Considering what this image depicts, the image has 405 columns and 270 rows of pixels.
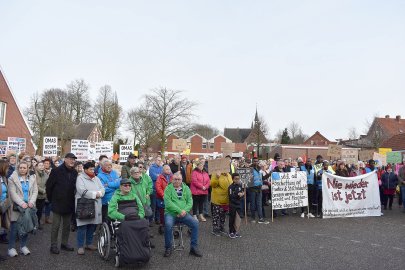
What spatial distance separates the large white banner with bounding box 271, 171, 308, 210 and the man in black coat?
22.0ft

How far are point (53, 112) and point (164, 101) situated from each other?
56.9 feet

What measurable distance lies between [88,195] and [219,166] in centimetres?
378

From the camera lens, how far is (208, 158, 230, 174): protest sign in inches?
387

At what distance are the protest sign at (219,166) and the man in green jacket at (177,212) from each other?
1.95m

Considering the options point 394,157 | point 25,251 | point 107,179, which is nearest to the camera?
point 25,251

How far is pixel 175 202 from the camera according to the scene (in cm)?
783

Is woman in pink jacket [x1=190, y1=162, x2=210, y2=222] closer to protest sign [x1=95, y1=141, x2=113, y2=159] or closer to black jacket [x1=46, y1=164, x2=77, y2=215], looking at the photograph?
black jacket [x1=46, y1=164, x2=77, y2=215]

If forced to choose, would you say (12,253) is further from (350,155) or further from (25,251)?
(350,155)

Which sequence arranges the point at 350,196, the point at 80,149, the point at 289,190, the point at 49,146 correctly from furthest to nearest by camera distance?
the point at 80,149 → the point at 49,146 → the point at 350,196 → the point at 289,190

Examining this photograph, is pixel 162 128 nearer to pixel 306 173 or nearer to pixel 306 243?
pixel 306 173

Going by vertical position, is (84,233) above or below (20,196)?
below

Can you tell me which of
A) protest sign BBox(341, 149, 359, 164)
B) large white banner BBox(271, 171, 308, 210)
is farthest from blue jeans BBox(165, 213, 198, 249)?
protest sign BBox(341, 149, 359, 164)

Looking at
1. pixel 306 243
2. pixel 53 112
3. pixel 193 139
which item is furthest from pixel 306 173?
pixel 193 139

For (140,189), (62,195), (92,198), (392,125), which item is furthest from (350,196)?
(392,125)
